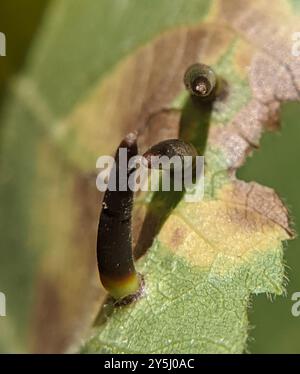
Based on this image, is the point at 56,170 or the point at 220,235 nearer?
the point at 220,235

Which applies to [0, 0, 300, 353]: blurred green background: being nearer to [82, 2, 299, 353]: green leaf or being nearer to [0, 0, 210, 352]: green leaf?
[0, 0, 210, 352]: green leaf

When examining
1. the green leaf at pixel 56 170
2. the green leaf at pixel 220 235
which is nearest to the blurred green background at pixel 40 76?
the green leaf at pixel 56 170


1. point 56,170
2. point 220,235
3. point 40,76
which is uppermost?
point 40,76

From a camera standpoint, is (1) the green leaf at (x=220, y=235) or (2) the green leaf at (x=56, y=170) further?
(2) the green leaf at (x=56, y=170)

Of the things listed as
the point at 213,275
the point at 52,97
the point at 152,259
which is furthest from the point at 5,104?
the point at 213,275

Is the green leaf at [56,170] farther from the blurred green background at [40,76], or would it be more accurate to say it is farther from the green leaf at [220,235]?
the green leaf at [220,235]

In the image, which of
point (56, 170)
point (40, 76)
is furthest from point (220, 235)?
point (40, 76)

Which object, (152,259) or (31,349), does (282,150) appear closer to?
(152,259)

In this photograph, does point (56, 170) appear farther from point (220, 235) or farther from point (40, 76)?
point (220, 235)
